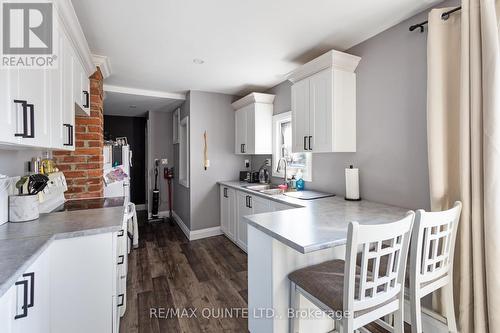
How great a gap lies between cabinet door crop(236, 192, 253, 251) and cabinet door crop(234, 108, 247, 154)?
911 millimetres

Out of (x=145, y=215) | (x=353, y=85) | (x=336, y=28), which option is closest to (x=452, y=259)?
(x=353, y=85)

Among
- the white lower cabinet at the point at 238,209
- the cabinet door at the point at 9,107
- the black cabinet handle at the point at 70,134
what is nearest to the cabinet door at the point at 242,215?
the white lower cabinet at the point at 238,209

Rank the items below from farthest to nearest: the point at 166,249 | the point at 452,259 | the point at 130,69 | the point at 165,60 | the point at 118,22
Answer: the point at 166,249, the point at 130,69, the point at 165,60, the point at 118,22, the point at 452,259

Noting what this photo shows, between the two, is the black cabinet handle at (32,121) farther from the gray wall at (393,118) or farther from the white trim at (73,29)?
Answer: the gray wall at (393,118)

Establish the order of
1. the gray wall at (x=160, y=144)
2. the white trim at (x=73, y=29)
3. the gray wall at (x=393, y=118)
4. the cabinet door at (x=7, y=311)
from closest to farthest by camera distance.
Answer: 1. the cabinet door at (x=7, y=311)
2. the white trim at (x=73, y=29)
3. the gray wall at (x=393, y=118)
4. the gray wall at (x=160, y=144)

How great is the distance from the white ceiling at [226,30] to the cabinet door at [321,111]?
35cm

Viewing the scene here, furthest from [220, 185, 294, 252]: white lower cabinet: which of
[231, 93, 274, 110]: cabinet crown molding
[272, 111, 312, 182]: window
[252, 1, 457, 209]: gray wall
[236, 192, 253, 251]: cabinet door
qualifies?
[231, 93, 274, 110]: cabinet crown molding

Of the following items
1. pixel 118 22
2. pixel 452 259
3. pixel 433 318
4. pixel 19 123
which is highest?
pixel 118 22

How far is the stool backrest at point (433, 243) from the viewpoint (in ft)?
3.96

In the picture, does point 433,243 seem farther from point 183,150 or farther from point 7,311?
point 183,150

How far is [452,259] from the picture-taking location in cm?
143

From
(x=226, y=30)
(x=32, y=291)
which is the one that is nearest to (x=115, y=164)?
(x=226, y=30)

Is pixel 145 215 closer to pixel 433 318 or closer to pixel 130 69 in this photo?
pixel 130 69

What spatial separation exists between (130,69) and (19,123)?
205 cm
